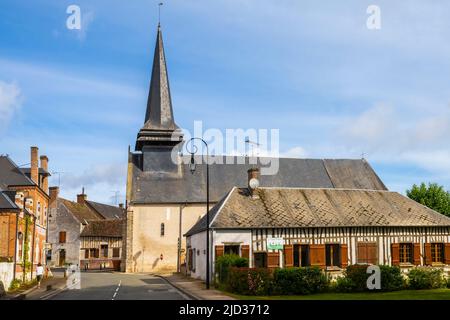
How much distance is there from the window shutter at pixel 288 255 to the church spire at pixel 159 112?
21.3 meters

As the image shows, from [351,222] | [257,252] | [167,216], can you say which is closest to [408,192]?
[167,216]

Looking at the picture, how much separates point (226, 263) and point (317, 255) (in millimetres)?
4930

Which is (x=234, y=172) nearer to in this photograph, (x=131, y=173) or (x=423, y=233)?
(x=131, y=173)

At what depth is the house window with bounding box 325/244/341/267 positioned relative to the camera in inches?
1053

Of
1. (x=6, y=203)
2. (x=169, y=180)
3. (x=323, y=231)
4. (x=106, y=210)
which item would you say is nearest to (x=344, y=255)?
(x=323, y=231)

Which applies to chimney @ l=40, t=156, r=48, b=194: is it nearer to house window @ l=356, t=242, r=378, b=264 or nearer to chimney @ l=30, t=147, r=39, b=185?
chimney @ l=30, t=147, r=39, b=185

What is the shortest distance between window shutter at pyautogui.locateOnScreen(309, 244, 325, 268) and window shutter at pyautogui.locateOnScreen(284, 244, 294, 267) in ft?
2.95

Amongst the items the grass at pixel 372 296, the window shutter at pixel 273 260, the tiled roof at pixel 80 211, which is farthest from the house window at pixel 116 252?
the grass at pixel 372 296

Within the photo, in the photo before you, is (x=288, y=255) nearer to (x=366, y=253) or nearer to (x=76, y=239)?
(x=366, y=253)

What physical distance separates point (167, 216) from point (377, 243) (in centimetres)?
2079

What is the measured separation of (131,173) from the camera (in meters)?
45.9

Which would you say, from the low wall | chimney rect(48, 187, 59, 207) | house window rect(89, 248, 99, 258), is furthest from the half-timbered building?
chimney rect(48, 187, 59, 207)

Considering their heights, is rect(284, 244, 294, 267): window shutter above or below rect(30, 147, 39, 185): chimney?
below

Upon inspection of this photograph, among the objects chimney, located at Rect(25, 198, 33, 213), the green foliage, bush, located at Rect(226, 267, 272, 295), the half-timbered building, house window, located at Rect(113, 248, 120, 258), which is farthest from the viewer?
house window, located at Rect(113, 248, 120, 258)
